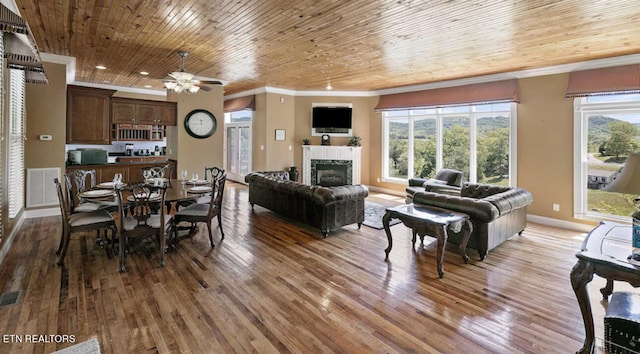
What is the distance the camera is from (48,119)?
17.7ft

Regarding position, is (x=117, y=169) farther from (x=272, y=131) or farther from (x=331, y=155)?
(x=331, y=155)

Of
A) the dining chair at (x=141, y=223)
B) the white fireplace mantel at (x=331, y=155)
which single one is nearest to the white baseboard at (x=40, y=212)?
the dining chair at (x=141, y=223)

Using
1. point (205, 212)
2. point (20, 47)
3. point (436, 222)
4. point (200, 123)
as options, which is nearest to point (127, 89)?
point (200, 123)

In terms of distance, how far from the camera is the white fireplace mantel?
8.59 metres

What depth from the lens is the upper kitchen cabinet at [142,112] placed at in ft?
21.2

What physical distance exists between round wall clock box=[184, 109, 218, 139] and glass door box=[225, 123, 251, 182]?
2.06m

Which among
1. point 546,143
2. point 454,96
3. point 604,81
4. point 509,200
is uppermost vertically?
point 454,96

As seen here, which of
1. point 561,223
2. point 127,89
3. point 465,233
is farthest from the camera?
point 127,89

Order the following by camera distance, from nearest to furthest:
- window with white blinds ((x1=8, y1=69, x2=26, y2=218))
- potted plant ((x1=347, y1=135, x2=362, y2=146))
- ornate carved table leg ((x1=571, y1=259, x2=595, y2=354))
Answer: ornate carved table leg ((x1=571, y1=259, x2=595, y2=354))
window with white blinds ((x1=8, y1=69, x2=26, y2=218))
potted plant ((x1=347, y1=135, x2=362, y2=146))

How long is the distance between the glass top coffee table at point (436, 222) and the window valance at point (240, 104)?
6.17 m

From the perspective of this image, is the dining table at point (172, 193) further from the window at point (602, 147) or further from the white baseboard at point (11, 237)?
the window at point (602, 147)

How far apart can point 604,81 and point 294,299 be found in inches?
224

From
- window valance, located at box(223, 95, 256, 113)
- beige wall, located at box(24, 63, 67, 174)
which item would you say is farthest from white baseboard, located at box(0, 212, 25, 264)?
window valance, located at box(223, 95, 256, 113)

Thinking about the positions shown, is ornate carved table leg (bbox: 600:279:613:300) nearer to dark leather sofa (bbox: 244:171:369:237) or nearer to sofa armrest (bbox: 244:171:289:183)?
dark leather sofa (bbox: 244:171:369:237)
